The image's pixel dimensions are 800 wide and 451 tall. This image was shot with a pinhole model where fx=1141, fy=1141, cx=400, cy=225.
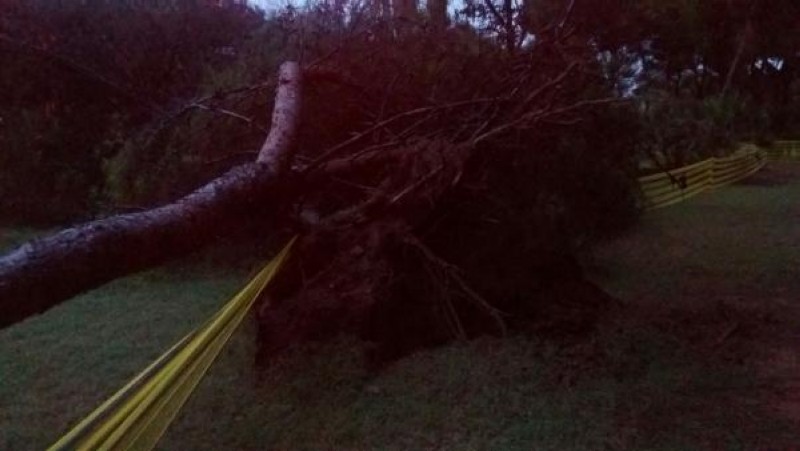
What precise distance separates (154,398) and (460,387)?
83.8 inches

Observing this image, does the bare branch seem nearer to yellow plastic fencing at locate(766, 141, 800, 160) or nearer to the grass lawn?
the grass lawn

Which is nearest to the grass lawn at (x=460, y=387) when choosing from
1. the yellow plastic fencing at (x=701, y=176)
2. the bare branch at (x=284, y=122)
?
the bare branch at (x=284, y=122)

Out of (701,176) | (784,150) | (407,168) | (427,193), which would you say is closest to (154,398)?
(427,193)

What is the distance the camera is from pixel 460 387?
6.44 m

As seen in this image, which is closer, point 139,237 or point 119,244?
point 119,244

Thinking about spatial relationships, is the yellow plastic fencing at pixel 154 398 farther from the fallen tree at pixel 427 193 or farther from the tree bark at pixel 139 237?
the fallen tree at pixel 427 193

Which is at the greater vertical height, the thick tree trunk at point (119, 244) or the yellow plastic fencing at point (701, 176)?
the thick tree trunk at point (119, 244)

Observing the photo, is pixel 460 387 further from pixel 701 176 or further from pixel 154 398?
pixel 701 176

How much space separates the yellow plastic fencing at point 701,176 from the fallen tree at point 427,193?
275 inches

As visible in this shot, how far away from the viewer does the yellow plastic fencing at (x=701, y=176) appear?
749 inches

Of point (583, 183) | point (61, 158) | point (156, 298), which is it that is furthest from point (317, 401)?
point (61, 158)

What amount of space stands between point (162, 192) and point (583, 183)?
4332 millimetres

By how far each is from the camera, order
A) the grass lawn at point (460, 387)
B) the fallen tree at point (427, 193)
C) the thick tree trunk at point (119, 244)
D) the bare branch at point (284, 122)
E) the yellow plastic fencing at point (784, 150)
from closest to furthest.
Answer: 1. the thick tree trunk at point (119, 244)
2. the grass lawn at point (460, 387)
3. the bare branch at point (284, 122)
4. the fallen tree at point (427, 193)
5. the yellow plastic fencing at point (784, 150)

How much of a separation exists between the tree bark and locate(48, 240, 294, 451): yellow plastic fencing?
0.45m
